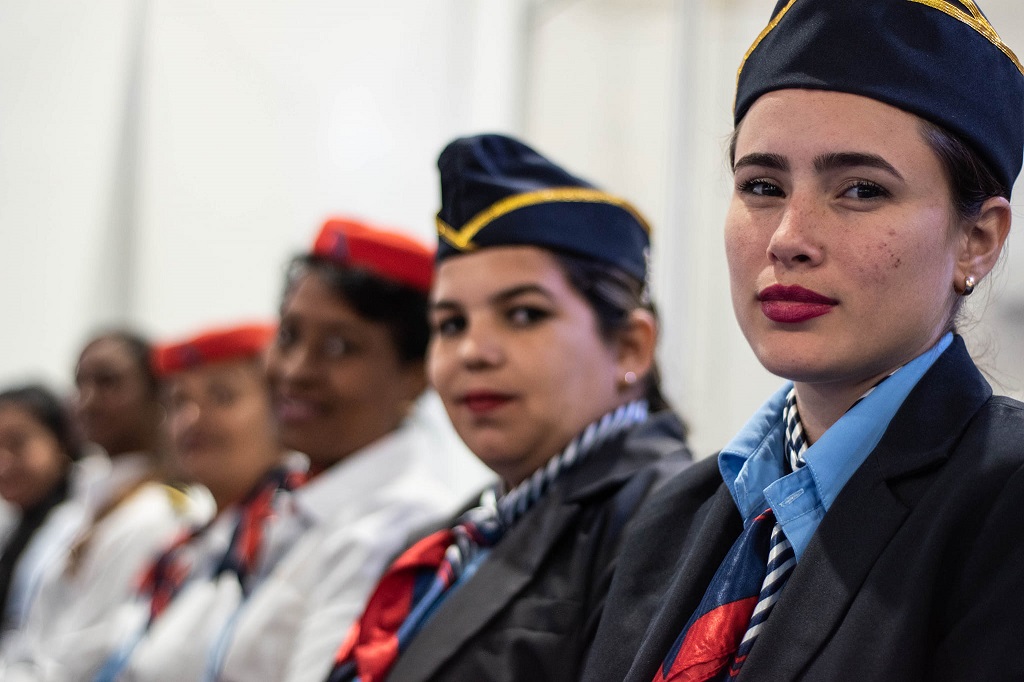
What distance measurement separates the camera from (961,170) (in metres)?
1.20

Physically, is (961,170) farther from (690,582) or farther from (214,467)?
(214,467)

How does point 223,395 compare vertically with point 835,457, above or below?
below

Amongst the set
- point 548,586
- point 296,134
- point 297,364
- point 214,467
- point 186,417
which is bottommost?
point 214,467

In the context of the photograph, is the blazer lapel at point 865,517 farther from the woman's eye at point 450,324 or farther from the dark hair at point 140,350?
the dark hair at point 140,350

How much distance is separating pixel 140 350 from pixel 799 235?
9.58 feet

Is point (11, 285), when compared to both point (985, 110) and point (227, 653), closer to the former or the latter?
point (227, 653)

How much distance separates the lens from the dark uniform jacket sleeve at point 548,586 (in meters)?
1.64

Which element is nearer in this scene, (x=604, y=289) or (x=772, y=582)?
(x=772, y=582)

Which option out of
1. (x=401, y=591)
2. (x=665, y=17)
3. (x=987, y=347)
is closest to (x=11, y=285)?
(x=665, y=17)

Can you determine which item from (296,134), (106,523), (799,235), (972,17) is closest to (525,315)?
(799,235)

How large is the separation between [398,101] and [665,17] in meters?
1.61

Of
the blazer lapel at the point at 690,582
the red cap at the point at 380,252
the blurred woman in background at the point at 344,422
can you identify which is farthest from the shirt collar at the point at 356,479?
the blazer lapel at the point at 690,582

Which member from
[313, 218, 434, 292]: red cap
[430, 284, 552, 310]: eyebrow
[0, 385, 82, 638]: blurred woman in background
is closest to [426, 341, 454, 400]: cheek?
[430, 284, 552, 310]: eyebrow

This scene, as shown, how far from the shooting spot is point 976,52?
1.23 metres
